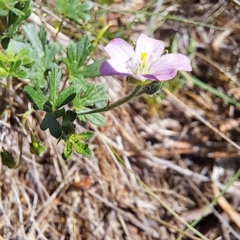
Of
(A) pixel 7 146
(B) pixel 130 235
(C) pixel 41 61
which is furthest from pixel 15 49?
(B) pixel 130 235

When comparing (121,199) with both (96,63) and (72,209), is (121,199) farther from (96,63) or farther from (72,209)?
(96,63)

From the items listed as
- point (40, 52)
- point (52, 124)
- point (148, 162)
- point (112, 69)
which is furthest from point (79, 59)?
point (148, 162)

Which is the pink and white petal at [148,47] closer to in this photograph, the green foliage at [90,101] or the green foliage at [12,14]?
the green foliage at [90,101]

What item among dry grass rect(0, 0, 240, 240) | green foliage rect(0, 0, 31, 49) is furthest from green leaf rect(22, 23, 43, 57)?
dry grass rect(0, 0, 240, 240)

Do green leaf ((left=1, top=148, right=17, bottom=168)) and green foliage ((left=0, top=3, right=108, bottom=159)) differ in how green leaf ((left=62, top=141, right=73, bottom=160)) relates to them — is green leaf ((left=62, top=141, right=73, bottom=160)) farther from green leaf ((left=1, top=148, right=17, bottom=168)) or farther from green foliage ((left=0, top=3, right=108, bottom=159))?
green leaf ((left=1, top=148, right=17, bottom=168))

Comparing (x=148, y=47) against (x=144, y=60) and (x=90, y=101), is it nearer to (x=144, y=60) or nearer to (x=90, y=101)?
(x=144, y=60)

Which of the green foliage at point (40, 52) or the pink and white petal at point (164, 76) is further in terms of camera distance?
the green foliage at point (40, 52)

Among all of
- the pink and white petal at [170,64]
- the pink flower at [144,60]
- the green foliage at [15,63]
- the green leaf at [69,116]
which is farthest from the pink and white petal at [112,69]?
the green foliage at [15,63]
